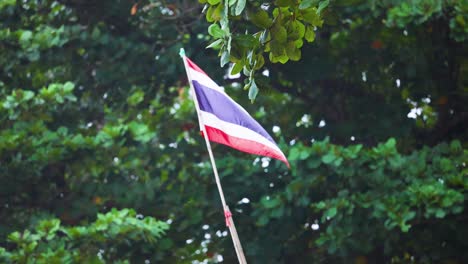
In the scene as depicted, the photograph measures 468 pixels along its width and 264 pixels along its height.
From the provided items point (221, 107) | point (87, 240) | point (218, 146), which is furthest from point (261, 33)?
point (218, 146)

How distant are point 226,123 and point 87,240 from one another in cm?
331

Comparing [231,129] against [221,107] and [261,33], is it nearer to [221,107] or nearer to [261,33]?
[221,107]

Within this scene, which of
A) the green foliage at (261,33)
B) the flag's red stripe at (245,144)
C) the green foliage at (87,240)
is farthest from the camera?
the green foliage at (87,240)

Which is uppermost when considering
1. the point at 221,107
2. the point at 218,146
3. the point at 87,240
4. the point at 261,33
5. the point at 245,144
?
the point at 261,33

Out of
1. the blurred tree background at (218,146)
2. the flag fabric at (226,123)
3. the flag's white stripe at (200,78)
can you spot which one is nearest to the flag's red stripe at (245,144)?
the flag fabric at (226,123)

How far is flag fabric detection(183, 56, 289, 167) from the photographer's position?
637cm

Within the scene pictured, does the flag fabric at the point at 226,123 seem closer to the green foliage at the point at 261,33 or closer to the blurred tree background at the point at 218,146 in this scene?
the green foliage at the point at 261,33

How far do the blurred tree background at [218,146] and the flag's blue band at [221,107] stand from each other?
2730mm

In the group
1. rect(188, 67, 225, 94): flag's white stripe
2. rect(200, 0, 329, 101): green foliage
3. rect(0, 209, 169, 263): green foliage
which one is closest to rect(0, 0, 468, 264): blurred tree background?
rect(0, 209, 169, 263): green foliage

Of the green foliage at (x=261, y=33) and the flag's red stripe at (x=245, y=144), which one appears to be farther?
the flag's red stripe at (x=245, y=144)

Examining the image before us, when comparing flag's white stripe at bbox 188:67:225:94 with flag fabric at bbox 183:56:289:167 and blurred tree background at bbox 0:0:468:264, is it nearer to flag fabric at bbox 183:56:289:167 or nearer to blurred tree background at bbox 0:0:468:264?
flag fabric at bbox 183:56:289:167

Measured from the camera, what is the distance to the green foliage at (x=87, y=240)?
897 centimetres

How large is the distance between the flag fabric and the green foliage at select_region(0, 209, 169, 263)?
2.95 meters

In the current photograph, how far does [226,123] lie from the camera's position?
6410mm
